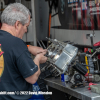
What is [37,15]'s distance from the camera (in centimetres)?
404

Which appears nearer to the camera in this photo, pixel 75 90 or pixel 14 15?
pixel 14 15

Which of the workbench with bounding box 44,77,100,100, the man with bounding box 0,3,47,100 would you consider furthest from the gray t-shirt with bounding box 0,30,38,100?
the workbench with bounding box 44,77,100,100

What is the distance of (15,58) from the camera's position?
154cm

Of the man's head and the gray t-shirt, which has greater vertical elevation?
the man's head

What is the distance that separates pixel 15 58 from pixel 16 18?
0.32m

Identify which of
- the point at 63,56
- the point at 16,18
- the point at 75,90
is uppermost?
the point at 16,18

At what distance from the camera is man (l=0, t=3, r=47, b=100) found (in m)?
1.54

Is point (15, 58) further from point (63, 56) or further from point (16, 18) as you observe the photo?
point (63, 56)

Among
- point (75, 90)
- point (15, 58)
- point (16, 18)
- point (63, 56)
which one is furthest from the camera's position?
point (63, 56)

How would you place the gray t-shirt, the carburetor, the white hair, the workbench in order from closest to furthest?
1. the gray t-shirt
2. the white hair
3. the workbench
4. the carburetor

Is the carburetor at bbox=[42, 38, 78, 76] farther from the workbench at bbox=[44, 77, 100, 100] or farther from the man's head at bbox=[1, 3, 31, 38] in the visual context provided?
the man's head at bbox=[1, 3, 31, 38]

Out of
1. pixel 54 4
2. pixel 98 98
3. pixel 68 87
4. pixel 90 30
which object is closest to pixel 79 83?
pixel 68 87

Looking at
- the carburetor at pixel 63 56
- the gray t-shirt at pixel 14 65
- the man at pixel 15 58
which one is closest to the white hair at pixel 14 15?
the man at pixel 15 58

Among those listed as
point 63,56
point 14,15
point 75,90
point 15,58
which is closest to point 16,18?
point 14,15
